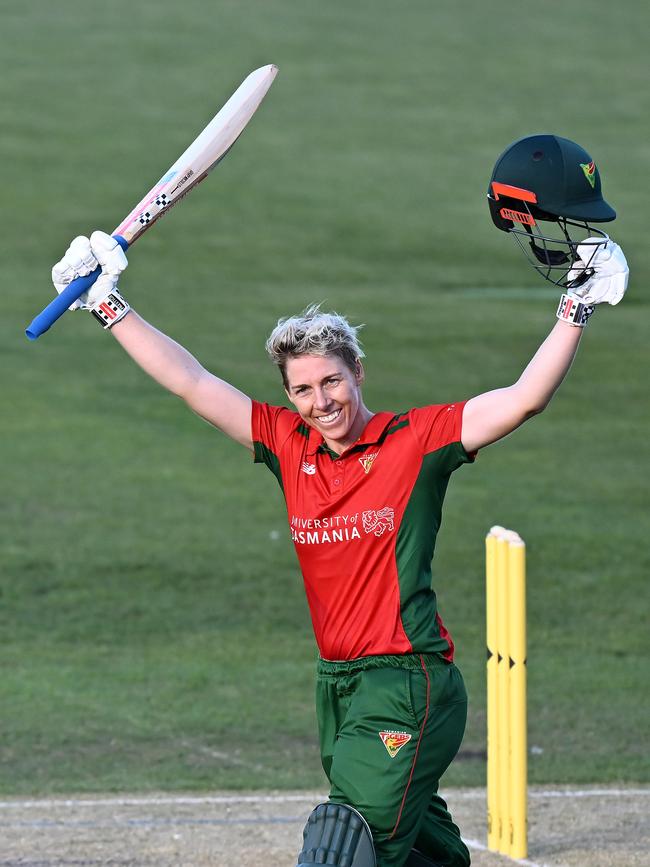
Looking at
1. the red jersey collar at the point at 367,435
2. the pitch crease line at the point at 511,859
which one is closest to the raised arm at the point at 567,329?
the red jersey collar at the point at 367,435

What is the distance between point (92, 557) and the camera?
1167 centimetres

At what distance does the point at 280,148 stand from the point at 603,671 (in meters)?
20.3

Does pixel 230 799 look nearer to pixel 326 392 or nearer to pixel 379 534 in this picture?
pixel 379 534

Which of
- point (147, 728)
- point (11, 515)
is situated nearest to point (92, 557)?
point (11, 515)

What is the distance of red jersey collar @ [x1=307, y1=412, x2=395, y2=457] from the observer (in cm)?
447

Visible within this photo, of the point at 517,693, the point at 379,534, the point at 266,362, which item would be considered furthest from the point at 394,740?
the point at 266,362

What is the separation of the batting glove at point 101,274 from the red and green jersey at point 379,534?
77 cm

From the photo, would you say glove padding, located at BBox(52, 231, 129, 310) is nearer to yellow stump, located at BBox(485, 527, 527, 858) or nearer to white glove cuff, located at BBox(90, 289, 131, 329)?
white glove cuff, located at BBox(90, 289, 131, 329)

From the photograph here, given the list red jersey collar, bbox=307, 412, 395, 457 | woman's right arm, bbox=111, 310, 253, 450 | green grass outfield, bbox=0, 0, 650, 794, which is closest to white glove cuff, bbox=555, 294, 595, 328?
red jersey collar, bbox=307, 412, 395, 457

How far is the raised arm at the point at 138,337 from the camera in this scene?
4.60m

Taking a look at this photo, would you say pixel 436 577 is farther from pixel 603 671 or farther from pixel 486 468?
pixel 486 468

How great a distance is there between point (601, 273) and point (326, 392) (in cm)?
82

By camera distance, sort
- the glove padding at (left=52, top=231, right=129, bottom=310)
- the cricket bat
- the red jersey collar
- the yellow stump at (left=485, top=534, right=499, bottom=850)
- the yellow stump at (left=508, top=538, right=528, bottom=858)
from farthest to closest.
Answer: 1. the yellow stump at (left=485, top=534, right=499, bottom=850)
2. the yellow stump at (left=508, top=538, right=528, bottom=858)
3. the cricket bat
4. the glove padding at (left=52, top=231, right=129, bottom=310)
5. the red jersey collar

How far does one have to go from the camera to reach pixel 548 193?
4.31 metres
